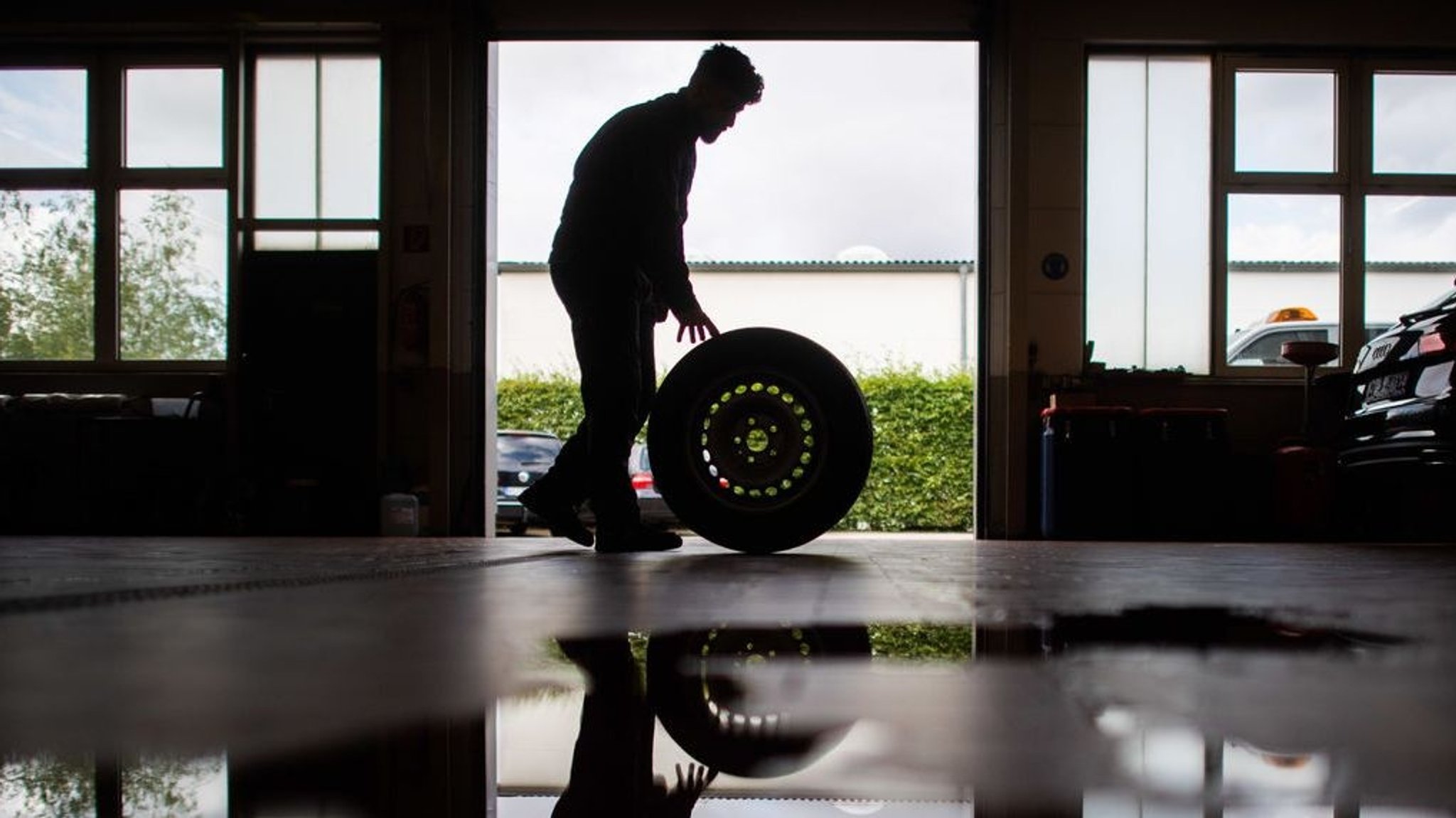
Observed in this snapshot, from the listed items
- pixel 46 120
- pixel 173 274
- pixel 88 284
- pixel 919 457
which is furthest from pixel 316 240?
pixel 919 457

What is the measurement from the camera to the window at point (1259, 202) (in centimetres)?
595

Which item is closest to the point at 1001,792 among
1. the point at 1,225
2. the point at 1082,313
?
the point at 1082,313

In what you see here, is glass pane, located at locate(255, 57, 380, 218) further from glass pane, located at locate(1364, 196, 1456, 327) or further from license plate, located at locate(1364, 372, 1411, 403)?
Answer: glass pane, located at locate(1364, 196, 1456, 327)

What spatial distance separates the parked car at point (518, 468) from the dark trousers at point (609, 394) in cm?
596

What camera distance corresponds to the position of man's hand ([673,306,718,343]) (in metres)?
2.71

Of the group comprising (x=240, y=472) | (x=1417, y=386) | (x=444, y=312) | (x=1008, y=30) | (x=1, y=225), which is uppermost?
(x=1008, y=30)

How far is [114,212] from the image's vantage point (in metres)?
6.42

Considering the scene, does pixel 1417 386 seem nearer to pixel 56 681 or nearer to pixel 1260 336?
pixel 1260 336

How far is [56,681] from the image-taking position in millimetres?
892

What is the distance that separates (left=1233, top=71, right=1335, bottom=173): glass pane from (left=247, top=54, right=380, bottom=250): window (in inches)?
206

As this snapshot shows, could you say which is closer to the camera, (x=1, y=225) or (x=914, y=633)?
(x=914, y=633)

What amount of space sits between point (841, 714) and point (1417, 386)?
13.2 feet

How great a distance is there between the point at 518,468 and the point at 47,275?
3.91 m

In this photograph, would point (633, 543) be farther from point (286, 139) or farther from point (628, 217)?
point (286, 139)
